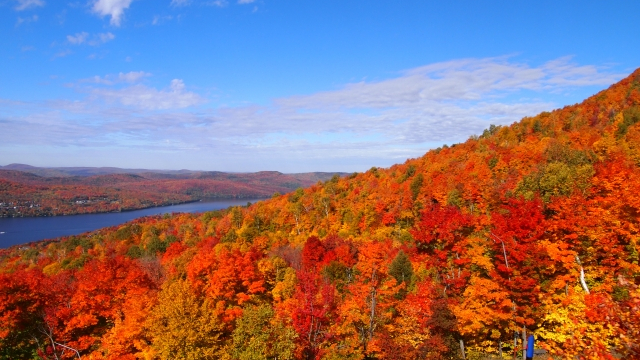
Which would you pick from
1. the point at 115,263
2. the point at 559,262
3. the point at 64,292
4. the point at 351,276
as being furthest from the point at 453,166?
the point at 64,292

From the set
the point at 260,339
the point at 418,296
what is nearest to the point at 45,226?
the point at 260,339

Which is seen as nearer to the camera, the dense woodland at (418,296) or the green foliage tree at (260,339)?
the green foliage tree at (260,339)

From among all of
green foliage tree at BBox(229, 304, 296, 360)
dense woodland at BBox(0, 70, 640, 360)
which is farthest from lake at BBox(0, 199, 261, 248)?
green foliage tree at BBox(229, 304, 296, 360)

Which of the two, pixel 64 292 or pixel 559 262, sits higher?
pixel 559 262

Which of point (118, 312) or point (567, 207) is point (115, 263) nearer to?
point (118, 312)

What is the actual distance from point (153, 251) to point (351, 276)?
141 feet

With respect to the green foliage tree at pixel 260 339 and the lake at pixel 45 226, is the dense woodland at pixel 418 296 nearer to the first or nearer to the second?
the green foliage tree at pixel 260 339

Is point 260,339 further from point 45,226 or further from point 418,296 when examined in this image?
point 45,226

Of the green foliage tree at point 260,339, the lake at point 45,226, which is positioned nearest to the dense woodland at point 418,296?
the green foliage tree at point 260,339

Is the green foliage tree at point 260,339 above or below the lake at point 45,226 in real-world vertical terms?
above

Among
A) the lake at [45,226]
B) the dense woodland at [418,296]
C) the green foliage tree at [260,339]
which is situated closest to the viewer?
the green foliage tree at [260,339]

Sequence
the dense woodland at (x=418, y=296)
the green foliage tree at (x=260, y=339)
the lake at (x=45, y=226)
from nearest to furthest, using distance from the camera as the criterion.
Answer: the green foliage tree at (x=260, y=339) < the dense woodland at (x=418, y=296) < the lake at (x=45, y=226)

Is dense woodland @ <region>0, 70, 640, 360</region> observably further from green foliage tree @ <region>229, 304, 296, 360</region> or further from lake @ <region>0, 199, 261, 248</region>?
lake @ <region>0, 199, 261, 248</region>

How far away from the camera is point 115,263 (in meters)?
32.0
